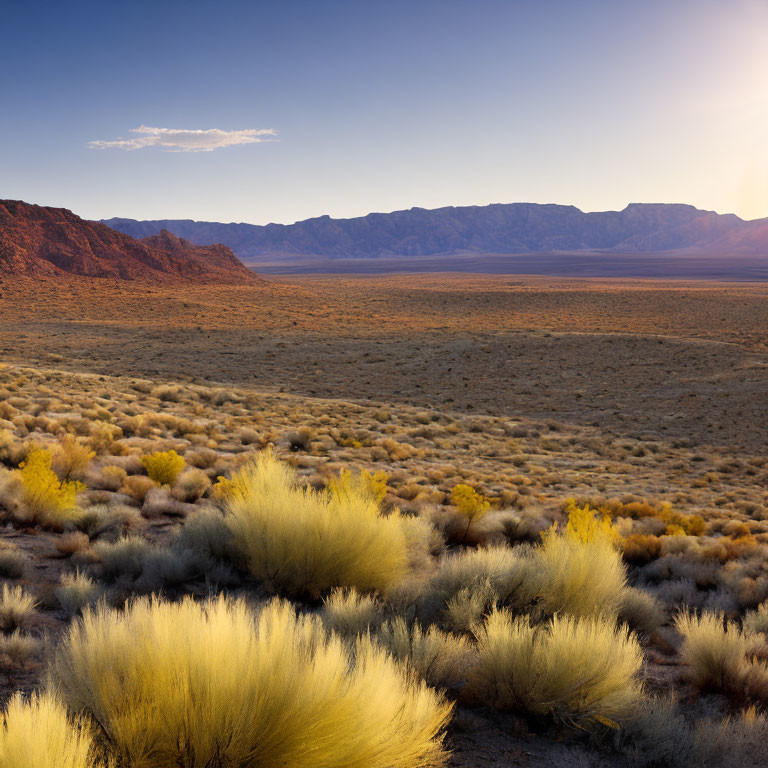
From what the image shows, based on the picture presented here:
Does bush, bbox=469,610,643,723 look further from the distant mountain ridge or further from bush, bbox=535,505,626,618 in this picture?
the distant mountain ridge

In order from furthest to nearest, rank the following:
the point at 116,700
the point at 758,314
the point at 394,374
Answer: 1. the point at 758,314
2. the point at 394,374
3. the point at 116,700

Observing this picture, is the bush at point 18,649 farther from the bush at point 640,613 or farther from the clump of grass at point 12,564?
the bush at point 640,613

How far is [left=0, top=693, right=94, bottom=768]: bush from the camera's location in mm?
1890

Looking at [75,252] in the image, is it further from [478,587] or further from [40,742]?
[40,742]

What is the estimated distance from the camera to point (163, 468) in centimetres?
852

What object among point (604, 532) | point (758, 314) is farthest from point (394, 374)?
point (758, 314)

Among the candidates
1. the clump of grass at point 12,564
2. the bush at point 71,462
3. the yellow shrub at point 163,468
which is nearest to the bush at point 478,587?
the clump of grass at point 12,564

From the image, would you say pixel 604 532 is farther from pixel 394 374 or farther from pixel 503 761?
pixel 394 374

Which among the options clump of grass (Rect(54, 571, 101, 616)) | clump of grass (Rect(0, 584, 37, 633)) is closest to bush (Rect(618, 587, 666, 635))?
clump of grass (Rect(54, 571, 101, 616))

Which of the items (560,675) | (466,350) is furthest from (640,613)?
(466,350)

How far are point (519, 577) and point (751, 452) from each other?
17.8 metres

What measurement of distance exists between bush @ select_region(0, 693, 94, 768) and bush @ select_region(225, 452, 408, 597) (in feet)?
9.99

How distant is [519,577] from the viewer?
15.9 ft

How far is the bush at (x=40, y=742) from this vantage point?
74.4 inches
